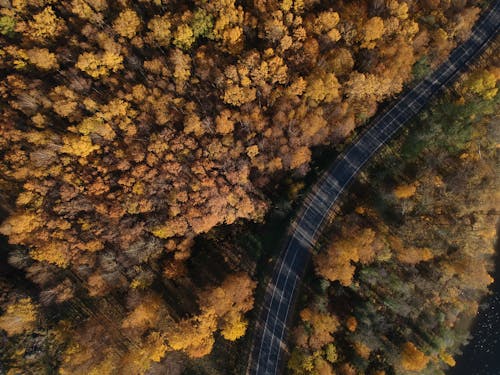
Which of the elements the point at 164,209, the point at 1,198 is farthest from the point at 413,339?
the point at 1,198

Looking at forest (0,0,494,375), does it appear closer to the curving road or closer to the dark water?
the curving road

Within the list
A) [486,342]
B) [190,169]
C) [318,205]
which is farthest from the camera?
[486,342]

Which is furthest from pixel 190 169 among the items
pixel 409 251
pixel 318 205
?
pixel 409 251

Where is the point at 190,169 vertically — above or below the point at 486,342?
above

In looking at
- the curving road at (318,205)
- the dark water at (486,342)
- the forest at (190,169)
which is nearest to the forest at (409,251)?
the forest at (190,169)

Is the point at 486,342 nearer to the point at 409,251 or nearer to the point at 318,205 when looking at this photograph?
the point at 409,251

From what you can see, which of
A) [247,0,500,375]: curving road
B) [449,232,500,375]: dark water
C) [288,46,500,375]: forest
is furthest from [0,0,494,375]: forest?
[449,232,500,375]: dark water

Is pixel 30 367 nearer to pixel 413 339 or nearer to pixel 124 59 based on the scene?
pixel 124 59
